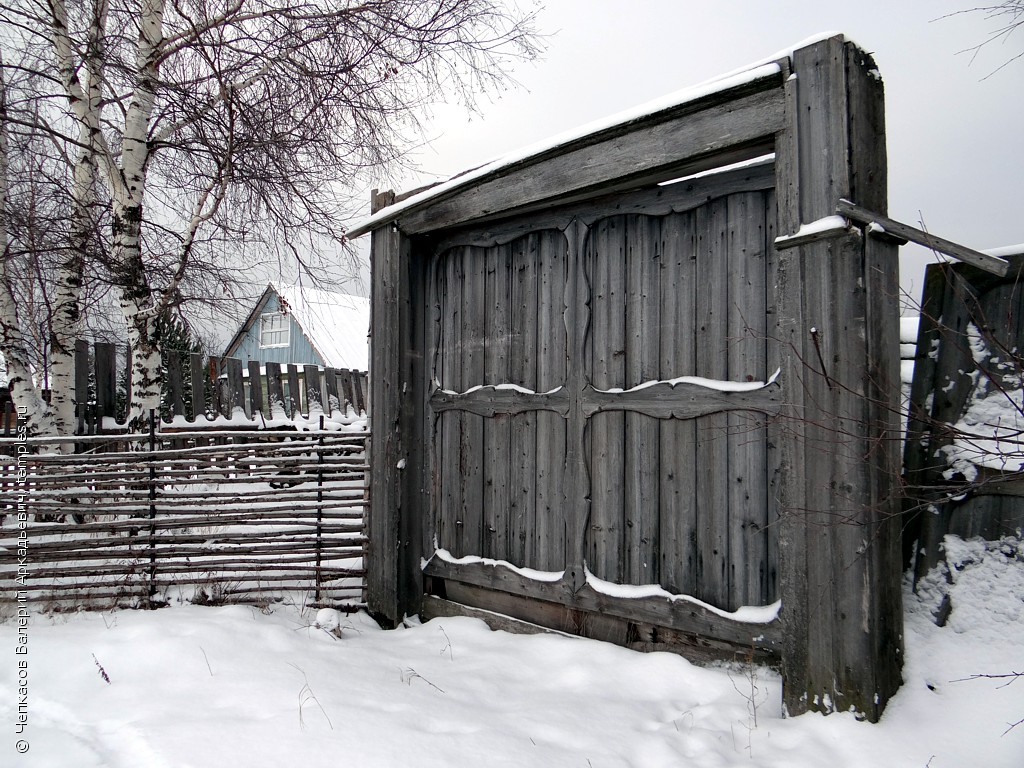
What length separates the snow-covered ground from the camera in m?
2.44

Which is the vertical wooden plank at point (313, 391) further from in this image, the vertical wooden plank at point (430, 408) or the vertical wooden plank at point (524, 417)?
the vertical wooden plank at point (524, 417)

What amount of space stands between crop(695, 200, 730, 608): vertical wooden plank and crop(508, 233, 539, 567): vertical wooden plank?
1.18m

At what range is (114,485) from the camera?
552 cm

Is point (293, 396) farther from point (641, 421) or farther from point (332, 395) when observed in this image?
point (641, 421)

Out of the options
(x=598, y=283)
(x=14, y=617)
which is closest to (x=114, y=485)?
(x=14, y=617)

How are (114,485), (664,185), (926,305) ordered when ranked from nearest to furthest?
(926,305) → (664,185) → (114,485)

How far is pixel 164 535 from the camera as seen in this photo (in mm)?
5094

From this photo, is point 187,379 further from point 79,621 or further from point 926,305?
point 926,305

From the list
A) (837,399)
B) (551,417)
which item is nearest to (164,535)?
(551,417)

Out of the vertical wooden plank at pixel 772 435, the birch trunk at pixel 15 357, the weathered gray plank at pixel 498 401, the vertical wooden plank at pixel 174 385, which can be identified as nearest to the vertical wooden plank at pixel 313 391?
the vertical wooden plank at pixel 174 385

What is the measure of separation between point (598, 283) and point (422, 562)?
252cm

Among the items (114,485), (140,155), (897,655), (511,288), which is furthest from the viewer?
(140,155)

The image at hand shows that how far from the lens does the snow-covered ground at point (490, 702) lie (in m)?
2.44

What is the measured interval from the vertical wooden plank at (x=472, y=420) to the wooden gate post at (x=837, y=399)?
7.31ft
